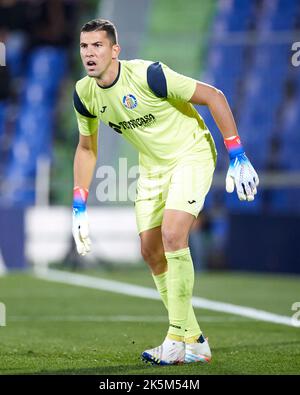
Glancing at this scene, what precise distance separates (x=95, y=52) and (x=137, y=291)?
302 inches

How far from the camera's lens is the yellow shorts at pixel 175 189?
7.48 metres

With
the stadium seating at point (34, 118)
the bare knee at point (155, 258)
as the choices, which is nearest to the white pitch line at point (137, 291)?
the bare knee at point (155, 258)

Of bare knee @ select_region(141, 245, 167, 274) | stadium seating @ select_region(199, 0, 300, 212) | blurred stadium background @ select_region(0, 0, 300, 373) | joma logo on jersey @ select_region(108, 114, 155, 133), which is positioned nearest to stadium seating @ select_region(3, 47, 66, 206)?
blurred stadium background @ select_region(0, 0, 300, 373)

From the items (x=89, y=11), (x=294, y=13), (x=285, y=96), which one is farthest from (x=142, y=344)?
(x=89, y=11)

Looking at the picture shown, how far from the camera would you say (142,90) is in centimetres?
753

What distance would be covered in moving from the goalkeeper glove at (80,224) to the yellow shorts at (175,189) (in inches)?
15.6

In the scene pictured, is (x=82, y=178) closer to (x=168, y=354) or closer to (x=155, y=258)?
(x=155, y=258)

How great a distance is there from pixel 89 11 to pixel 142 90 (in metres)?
20.6

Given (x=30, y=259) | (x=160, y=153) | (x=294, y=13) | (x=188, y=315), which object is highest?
(x=294, y=13)

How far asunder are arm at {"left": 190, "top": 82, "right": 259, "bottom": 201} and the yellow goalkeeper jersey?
0.10 meters

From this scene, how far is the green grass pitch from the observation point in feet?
23.5

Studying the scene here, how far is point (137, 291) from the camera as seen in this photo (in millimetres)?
14773

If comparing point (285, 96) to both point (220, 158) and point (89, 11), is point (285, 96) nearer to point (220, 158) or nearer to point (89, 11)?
point (220, 158)

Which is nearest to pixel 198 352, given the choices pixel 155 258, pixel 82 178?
pixel 155 258
